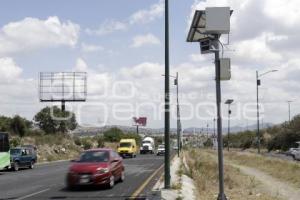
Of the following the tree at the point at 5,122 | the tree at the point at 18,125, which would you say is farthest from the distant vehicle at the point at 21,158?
the tree at the point at 18,125

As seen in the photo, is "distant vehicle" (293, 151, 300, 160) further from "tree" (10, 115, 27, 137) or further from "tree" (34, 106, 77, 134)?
"tree" (34, 106, 77, 134)

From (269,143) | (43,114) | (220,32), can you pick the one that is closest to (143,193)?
(220,32)

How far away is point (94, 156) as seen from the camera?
22531 millimetres

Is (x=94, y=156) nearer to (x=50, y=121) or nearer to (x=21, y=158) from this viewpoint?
(x=21, y=158)

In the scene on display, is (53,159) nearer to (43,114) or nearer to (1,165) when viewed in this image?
(1,165)

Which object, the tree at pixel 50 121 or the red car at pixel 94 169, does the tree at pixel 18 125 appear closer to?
the tree at pixel 50 121

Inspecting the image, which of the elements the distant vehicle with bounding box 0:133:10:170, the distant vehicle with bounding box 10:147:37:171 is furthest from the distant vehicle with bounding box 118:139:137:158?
the distant vehicle with bounding box 0:133:10:170

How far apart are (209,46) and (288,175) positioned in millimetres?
18377

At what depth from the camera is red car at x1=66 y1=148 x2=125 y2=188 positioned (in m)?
20.8

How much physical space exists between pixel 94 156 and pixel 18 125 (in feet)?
231

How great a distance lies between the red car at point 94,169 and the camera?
20844 millimetres

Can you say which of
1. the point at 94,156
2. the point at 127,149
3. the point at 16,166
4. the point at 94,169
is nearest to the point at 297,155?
the point at 127,149

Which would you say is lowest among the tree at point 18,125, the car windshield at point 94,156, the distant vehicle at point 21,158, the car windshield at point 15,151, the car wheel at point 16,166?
the car wheel at point 16,166

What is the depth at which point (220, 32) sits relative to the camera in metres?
13.5
